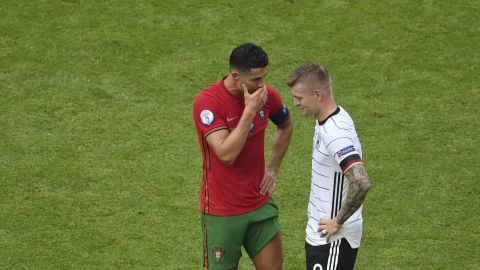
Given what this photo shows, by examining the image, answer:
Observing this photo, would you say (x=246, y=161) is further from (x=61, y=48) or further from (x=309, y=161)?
(x=61, y=48)

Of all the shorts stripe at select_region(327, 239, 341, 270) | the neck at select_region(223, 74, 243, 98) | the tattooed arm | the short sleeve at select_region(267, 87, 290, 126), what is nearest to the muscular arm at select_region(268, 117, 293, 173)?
the short sleeve at select_region(267, 87, 290, 126)

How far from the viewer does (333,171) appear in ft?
21.1

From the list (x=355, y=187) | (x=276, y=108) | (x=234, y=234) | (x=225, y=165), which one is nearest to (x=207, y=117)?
(x=225, y=165)

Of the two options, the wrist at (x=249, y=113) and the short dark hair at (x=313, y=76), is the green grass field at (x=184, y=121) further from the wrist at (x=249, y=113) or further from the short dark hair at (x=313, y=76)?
the short dark hair at (x=313, y=76)

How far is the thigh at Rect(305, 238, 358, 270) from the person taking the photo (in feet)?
21.4

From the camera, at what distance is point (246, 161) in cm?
705

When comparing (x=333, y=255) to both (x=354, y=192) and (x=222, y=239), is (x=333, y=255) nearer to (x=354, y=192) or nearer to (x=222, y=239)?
(x=354, y=192)

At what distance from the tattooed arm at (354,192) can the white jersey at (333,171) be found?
0.07m

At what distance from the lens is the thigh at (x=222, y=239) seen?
7172 millimetres

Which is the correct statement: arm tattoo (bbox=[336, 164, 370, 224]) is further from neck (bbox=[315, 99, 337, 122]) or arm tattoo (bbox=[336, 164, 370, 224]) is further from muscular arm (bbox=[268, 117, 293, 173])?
muscular arm (bbox=[268, 117, 293, 173])

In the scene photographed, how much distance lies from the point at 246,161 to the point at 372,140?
390 centimetres

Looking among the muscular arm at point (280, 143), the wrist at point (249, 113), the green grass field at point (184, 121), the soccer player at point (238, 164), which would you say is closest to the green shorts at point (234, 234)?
the soccer player at point (238, 164)

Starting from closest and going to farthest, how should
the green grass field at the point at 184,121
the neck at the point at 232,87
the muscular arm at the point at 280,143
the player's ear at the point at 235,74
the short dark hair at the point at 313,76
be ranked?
the short dark hair at the point at 313,76 < the player's ear at the point at 235,74 < the neck at the point at 232,87 < the muscular arm at the point at 280,143 < the green grass field at the point at 184,121

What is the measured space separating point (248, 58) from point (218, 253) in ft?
5.38
